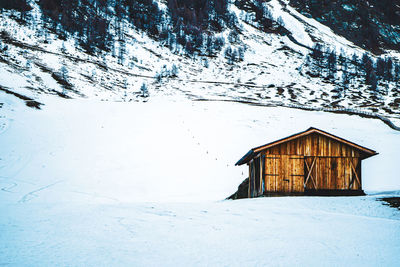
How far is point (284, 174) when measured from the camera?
54.9ft

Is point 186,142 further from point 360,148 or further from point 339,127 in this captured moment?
point 339,127

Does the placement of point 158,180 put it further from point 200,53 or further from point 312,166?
point 200,53

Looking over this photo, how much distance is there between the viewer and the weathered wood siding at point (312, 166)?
16.7 metres

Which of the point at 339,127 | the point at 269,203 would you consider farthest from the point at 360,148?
the point at 339,127

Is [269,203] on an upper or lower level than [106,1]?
lower

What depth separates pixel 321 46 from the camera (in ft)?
462

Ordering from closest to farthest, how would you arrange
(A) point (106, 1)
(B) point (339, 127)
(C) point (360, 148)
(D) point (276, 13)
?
1. (C) point (360, 148)
2. (B) point (339, 127)
3. (A) point (106, 1)
4. (D) point (276, 13)

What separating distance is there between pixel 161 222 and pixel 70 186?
12.1 meters

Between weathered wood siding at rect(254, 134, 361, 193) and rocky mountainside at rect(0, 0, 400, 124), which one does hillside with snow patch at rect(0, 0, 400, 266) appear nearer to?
rocky mountainside at rect(0, 0, 400, 124)

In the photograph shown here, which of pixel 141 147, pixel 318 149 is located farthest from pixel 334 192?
pixel 141 147

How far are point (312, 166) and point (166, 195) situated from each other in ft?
28.1

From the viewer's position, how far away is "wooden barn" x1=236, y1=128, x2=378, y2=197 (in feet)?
54.5

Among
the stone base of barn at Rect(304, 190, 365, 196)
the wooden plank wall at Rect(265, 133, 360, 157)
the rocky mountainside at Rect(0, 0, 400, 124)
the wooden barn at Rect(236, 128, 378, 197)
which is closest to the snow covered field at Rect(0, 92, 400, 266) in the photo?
the stone base of barn at Rect(304, 190, 365, 196)

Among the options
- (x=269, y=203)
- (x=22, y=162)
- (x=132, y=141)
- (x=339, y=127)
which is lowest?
(x=269, y=203)
